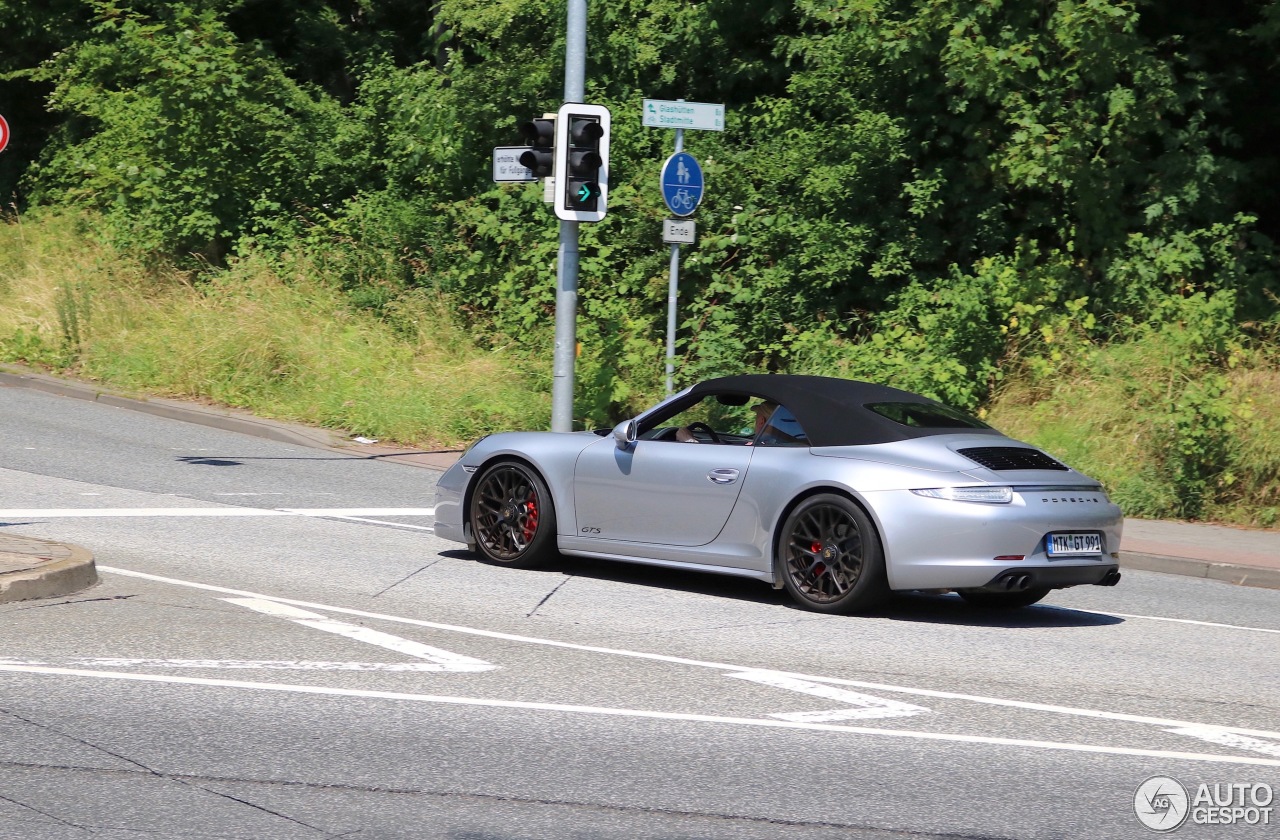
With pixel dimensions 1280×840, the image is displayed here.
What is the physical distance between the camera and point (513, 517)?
10.4m

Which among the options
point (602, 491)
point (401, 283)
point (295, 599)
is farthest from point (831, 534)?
point (401, 283)

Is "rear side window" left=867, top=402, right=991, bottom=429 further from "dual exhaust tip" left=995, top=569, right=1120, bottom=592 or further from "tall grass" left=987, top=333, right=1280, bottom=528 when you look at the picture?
"tall grass" left=987, top=333, right=1280, bottom=528

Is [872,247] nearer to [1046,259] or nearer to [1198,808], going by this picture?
[1046,259]

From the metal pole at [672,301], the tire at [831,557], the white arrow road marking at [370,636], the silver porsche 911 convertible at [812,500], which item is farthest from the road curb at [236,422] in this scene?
the tire at [831,557]

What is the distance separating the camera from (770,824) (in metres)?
4.99

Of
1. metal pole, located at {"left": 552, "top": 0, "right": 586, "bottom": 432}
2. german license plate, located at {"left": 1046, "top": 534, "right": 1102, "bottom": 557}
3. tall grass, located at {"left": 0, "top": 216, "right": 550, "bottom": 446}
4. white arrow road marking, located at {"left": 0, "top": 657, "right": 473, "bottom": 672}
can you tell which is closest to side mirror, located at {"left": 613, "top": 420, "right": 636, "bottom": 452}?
german license plate, located at {"left": 1046, "top": 534, "right": 1102, "bottom": 557}

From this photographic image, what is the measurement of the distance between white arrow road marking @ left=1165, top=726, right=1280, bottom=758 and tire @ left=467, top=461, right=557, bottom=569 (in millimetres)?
4738

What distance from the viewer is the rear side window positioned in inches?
366

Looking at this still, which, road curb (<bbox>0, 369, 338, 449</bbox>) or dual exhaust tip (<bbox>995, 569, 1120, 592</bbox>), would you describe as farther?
road curb (<bbox>0, 369, 338, 449</bbox>)

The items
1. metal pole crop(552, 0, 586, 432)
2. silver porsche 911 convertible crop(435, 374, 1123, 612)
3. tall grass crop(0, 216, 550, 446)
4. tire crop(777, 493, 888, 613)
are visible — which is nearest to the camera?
silver porsche 911 convertible crop(435, 374, 1123, 612)

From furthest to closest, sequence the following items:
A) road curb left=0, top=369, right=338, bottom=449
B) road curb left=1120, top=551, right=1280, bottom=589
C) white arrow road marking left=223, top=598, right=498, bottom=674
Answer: road curb left=0, top=369, right=338, bottom=449 < road curb left=1120, top=551, right=1280, bottom=589 < white arrow road marking left=223, top=598, right=498, bottom=674

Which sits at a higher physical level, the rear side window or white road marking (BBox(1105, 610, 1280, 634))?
the rear side window

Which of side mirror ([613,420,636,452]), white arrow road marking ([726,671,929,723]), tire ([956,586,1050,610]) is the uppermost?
side mirror ([613,420,636,452])

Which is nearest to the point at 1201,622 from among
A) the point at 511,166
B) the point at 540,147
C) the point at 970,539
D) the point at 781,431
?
the point at 970,539
